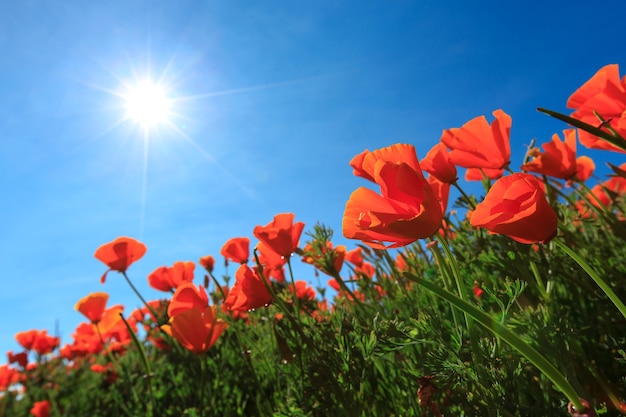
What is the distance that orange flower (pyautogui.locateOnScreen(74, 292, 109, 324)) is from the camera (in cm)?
279

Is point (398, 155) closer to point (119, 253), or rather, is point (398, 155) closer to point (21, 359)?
point (119, 253)

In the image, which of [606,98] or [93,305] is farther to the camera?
[93,305]

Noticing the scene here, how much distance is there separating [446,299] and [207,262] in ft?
7.46

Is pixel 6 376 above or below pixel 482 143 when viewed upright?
above

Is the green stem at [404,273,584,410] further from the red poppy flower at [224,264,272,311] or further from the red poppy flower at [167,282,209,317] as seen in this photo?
the red poppy flower at [167,282,209,317]

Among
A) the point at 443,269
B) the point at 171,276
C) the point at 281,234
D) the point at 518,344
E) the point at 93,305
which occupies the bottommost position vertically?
the point at 518,344

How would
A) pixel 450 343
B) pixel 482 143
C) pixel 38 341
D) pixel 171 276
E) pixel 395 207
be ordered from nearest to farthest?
pixel 395 207 < pixel 450 343 < pixel 482 143 < pixel 171 276 < pixel 38 341

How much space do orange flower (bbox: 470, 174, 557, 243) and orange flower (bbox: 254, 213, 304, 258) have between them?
0.94m

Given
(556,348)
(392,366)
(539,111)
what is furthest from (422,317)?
(392,366)

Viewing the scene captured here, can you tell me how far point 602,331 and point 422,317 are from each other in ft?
2.79

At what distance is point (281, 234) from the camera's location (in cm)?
165

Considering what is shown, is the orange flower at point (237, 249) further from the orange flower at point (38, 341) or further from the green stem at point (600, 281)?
the orange flower at point (38, 341)

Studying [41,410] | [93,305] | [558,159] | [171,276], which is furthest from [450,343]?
[41,410]

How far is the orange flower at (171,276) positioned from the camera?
8.01 feet
